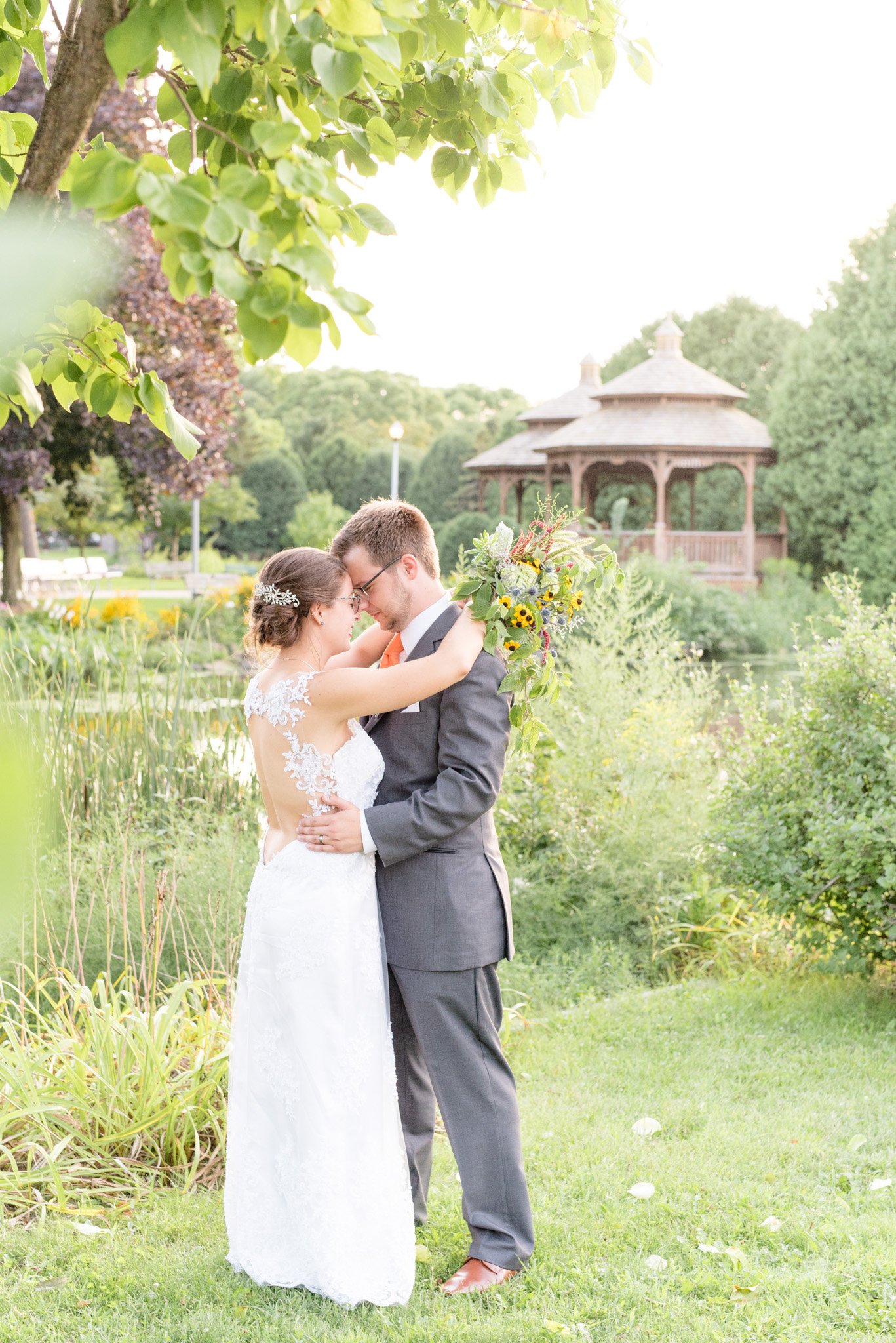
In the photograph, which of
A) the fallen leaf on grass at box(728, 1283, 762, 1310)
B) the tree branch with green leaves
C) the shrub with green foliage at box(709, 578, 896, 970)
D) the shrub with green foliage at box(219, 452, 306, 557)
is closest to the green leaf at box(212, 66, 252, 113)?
the tree branch with green leaves

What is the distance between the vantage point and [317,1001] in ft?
9.20

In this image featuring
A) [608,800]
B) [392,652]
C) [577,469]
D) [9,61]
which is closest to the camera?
[9,61]

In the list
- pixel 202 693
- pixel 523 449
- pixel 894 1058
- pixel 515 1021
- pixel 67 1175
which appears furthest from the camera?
pixel 523 449

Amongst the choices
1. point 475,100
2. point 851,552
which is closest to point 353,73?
point 475,100

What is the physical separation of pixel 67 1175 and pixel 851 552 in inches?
952

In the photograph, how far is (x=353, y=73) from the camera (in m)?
1.44

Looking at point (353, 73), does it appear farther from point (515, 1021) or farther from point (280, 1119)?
point (515, 1021)

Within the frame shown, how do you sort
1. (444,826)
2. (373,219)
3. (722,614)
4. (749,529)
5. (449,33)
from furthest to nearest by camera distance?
(749,529), (722,614), (444,826), (449,33), (373,219)

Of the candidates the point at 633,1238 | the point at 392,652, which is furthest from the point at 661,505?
Result: the point at 633,1238

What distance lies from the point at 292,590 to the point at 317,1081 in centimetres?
121

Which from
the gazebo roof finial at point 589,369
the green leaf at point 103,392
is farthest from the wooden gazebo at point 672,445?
the green leaf at point 103,392

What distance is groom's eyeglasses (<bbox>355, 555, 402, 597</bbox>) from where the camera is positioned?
9.68 ft

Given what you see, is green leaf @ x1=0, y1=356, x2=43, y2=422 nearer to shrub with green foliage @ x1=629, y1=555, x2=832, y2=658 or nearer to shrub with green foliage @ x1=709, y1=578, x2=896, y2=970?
shrub with green foliage @ x1=709, y1=578, x2=896, y2=970

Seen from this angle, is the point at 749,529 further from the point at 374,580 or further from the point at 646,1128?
the point at 374,580
